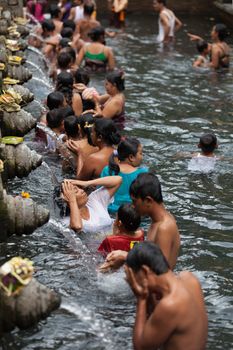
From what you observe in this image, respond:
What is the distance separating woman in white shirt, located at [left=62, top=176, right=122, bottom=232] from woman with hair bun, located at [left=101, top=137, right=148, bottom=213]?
0.21 metres

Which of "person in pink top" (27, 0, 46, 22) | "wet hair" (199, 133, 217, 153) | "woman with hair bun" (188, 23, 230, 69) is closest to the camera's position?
"wet hair" (199, 133, 217, 153)

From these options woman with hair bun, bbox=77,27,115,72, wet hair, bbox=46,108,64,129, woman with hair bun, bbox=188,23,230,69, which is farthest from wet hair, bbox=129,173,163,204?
woman with hair bun, bbox=188,23,230,69

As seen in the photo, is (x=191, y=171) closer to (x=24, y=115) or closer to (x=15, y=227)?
(x=24, y=115)

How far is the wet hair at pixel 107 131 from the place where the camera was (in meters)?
7.50

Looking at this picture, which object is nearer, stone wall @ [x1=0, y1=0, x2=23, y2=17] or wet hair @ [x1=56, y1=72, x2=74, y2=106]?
wet hair @ [x1=56, y1=72, x2=74, y2=106]

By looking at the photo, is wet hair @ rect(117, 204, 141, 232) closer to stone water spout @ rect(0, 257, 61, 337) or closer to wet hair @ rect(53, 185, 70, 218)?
wet hair @ rect(53, 185, 70, 218)

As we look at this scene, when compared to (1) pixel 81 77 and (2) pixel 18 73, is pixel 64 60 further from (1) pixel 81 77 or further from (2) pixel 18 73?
(2) pixel 18 73

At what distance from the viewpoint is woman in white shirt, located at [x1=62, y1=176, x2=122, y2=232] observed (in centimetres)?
671

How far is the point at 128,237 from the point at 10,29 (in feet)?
18.6

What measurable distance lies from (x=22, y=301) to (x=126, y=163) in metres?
2.83

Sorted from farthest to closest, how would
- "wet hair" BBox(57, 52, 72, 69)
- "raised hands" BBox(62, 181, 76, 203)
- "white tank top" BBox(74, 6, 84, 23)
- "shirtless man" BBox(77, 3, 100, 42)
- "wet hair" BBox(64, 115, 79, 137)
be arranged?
1. "white tank top" BBox(74, 6, 84, 23)
2. "shirtless man" BBox(77, 3, 100, 42)
3. "wet hair" BBox(57, 52, 72, 69)
4. "wet hair" BBox(64, 115, 79, 137)
5. "raised hands" BBox(62, 181, 76, 203)

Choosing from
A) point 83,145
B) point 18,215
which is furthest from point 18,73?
point 18,215

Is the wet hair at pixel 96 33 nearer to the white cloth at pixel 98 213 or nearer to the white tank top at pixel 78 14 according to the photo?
the white tank top at pixel 78 14

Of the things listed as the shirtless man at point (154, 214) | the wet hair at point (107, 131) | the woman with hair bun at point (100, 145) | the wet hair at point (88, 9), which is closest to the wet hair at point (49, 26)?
the wet hair at point (88, 9)
